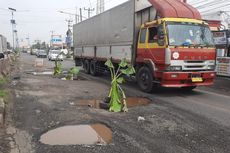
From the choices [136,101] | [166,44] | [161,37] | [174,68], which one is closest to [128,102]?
[136,101]

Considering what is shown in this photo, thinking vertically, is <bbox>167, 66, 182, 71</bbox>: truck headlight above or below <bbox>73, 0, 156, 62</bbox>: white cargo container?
below

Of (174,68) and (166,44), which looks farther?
(174,68)

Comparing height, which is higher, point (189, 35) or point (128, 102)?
point (189, 35)

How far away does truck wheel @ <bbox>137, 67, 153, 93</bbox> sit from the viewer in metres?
11.1

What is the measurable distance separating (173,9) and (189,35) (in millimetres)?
1182

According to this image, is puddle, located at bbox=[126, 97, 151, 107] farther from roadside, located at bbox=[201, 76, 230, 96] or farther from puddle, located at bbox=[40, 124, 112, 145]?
roadside, located at bbox=[201, 76, 230, 96]

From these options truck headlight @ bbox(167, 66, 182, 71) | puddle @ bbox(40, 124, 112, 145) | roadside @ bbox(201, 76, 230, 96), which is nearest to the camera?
puddle @ bbox(40, 124, 112, 145)

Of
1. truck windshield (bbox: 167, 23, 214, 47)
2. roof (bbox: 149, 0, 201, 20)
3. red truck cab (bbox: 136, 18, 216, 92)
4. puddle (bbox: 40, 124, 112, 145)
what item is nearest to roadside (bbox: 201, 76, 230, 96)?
red truck cab (bbox: 136, 18, 216, 92)

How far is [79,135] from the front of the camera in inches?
239

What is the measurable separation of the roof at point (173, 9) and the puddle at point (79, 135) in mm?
5575

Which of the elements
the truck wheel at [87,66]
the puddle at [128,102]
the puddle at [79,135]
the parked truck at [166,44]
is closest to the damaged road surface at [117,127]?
the puddle at [79,135]

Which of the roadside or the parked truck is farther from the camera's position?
the roadside

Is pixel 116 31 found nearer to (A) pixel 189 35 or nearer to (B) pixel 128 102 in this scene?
(A) pixel 189 35

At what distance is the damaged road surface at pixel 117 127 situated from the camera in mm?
5391
